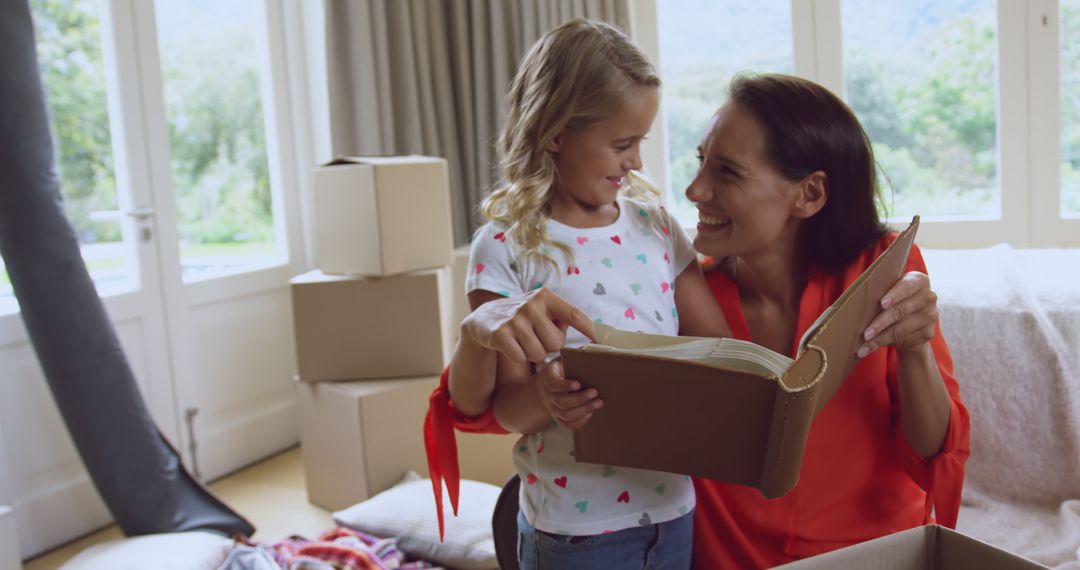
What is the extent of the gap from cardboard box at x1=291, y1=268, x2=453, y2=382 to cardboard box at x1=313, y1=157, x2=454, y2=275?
0.06m

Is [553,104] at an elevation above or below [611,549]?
above

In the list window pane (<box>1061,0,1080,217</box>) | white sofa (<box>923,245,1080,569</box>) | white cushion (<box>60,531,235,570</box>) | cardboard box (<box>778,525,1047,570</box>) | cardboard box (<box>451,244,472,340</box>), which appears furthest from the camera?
cardboard box (<box>451,244,472,340</box>)

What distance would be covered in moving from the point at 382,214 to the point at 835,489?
1.68 metres

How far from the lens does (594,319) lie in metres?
1.19

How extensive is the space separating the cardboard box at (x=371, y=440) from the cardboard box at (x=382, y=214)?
0.38 metres

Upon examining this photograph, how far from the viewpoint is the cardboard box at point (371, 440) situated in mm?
2826

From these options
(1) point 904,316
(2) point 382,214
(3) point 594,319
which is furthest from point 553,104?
(2) point 382,214

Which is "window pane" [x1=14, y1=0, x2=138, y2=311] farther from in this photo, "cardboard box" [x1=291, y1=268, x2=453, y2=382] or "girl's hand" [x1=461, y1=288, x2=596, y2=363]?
"girl's hand" [x1=461, y1=288, x2=596, y2=363]

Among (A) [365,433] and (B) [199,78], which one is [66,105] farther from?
(A) [365,433]

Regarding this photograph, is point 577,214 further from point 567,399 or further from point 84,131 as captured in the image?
point 84,131

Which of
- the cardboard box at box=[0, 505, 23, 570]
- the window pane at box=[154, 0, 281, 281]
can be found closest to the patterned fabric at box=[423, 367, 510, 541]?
the cardboard box at box=[0, 505, 23, 570]

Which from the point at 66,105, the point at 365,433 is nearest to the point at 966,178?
the point at 365,433

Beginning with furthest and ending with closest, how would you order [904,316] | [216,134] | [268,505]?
[216,134]
[268,505]
[904,316]

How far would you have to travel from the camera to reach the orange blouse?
1329mm
